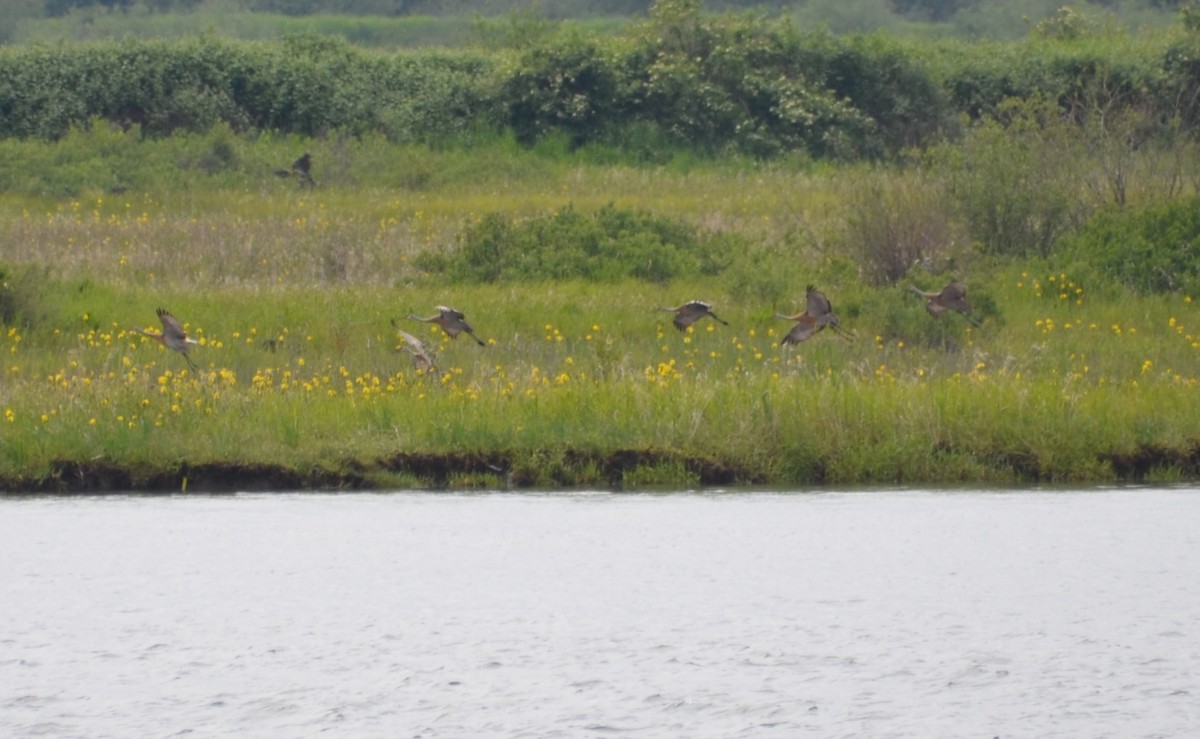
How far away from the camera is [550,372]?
49.8 ft

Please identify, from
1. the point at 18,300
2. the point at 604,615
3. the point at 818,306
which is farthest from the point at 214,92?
the point at 604,615

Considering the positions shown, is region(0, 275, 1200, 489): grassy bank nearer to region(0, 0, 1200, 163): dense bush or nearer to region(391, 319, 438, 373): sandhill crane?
region(391, 319, 438, 373): sandhill crane

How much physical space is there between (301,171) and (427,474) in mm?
17929

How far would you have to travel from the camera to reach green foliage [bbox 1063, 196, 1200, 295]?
19.2 meters

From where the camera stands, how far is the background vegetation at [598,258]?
1276 cm

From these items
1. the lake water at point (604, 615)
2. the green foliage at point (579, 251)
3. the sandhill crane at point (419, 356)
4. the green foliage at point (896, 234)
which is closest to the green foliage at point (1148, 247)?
the green foliage at point (896, 234)

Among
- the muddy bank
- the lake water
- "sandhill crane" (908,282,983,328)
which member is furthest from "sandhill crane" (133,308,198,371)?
"sandhill crane" (908,282,983,328)

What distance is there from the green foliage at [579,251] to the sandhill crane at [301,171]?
882 centimetres

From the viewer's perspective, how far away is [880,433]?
1280 centimetres

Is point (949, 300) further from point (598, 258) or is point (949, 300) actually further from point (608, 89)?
point (608, 89)

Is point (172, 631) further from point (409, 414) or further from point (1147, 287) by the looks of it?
point (1147, 287)

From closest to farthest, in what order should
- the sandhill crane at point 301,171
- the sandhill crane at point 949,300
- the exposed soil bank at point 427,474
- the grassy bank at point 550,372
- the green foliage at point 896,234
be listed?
1. the exposed soil bank at point 427,474
2. the grassy bank at point 550,372
3. the sandhill crane at point 949,300
4. the green foliage at point 896,234
5. the sandhill crane at point 301,171

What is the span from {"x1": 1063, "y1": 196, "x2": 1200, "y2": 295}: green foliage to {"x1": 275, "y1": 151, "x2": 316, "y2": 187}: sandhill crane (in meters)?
13.5

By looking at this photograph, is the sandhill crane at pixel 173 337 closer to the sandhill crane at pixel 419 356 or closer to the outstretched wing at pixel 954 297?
the sandhill crane at pixel 419 356
